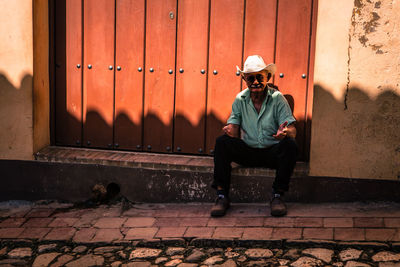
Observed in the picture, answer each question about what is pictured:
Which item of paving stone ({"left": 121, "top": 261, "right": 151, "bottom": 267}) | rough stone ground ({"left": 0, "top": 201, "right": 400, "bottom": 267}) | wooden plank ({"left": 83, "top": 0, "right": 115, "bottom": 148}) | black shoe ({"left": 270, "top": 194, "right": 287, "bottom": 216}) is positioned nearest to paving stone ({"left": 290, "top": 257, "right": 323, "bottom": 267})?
rough stone ground ({"left": 0, "top": 201, "right": 400, "bottom": 267})

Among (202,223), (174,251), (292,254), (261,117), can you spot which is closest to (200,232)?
(202,223)

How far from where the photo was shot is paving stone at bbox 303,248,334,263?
3543 millimetres

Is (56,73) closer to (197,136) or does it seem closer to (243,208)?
(197,136)

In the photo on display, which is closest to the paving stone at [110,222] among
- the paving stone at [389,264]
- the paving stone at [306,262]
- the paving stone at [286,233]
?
the paving stone at [286,233]

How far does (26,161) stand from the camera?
5039mm

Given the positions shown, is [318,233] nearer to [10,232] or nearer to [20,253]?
[20,253]

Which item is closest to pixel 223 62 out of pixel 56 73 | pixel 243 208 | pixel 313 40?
pixel 313 40

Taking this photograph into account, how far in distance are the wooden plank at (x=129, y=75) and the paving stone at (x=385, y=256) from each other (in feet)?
7.90

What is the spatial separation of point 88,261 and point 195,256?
0.74 meters

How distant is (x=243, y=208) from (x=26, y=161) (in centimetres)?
206

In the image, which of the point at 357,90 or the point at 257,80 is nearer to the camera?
the point at 357,90

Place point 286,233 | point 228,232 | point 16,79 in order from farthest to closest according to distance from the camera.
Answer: point 16,79
point 228,232
point 286,233

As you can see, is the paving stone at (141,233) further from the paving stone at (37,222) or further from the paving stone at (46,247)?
the paving stone at (37,222)

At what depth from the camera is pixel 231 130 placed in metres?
4.49
